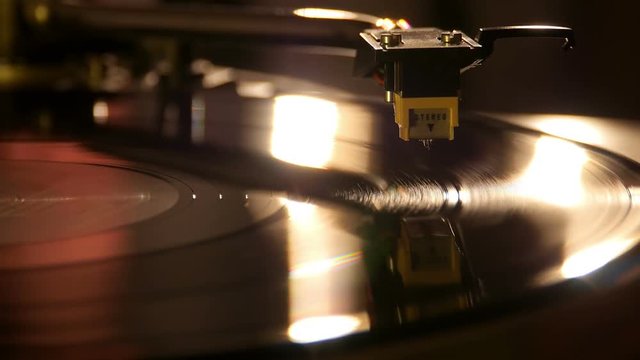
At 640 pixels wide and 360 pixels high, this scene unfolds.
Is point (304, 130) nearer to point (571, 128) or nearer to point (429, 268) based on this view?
point (571, 128)

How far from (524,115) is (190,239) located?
2.07 feet

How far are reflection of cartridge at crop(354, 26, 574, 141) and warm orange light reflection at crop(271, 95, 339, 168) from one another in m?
0.17

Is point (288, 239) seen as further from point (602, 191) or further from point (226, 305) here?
point (602, 191)

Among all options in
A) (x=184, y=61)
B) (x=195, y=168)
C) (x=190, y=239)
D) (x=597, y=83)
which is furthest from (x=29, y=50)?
(x=190, y=239)

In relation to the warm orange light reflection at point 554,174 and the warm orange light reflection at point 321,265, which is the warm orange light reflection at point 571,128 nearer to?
the warm orange light reflection at point 554,174

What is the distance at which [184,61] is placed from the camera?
134cm

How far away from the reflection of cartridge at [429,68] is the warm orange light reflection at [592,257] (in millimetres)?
163

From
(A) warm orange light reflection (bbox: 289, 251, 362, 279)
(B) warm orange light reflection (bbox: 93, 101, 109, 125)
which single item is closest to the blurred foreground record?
(A) warm orange light reflection (bbox: 289, 251, 362, 279)

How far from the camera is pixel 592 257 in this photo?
0.53m

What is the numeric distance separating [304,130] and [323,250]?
0.45m

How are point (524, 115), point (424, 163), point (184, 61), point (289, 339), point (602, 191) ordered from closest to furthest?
point (289, 339) → point (602, 191) → point (424, 163) → point (524, 115) → point (184, 61)

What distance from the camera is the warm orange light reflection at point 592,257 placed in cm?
51

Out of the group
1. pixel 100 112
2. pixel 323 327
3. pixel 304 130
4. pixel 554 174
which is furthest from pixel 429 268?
pixel 100 112

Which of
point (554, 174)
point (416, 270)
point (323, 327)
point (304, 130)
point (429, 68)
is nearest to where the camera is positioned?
point (323, 327)
